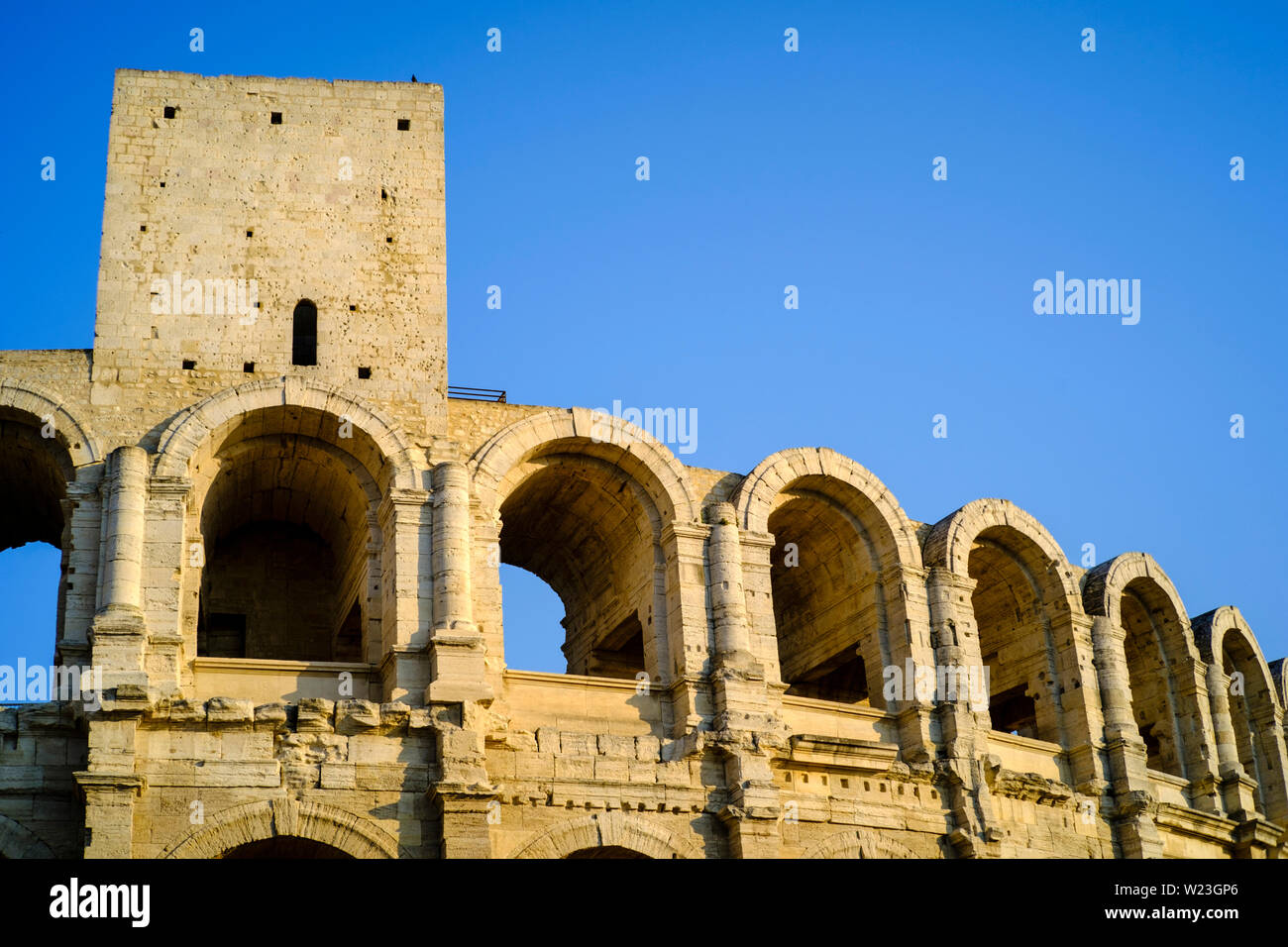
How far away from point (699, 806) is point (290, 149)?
437 inches

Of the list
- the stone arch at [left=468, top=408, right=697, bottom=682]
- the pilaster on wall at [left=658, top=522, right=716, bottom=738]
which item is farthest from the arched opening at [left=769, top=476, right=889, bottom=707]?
the stone arch at [left=468, top=408, right=697, bottom=682]

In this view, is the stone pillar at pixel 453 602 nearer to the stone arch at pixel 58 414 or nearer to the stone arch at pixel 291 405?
the stone arch at pixel 291 405

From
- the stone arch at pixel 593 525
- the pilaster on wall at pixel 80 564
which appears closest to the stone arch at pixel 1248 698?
the stone arch at pixel 593 525

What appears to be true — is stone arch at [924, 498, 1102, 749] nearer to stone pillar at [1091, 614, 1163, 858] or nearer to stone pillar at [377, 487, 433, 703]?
stone pillar at [1091, 614, 1163, 858]

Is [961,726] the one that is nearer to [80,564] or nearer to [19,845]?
[80,564]

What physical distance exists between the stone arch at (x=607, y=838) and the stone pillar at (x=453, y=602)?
1.90 meters

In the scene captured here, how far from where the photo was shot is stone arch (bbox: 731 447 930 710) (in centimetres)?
2481

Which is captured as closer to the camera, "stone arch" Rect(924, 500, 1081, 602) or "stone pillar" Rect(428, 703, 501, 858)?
"stone pillar" Rect(428, 703, 501, 858)

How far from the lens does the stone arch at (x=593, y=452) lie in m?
23.4

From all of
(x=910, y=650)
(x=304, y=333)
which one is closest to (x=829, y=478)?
(x=910, y=650)

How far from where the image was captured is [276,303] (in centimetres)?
2380

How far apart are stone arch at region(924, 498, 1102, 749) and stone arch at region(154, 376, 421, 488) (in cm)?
854
